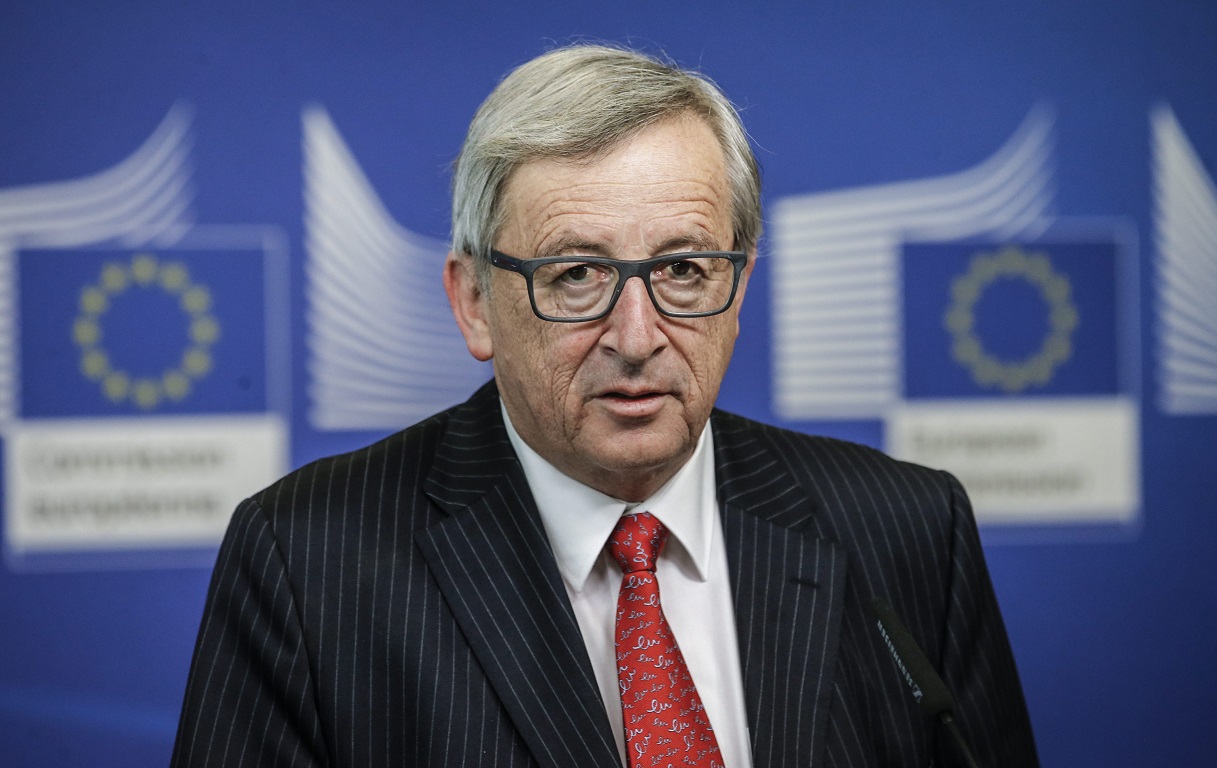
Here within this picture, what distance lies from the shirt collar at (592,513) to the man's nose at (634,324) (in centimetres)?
21

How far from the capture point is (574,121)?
1.37 m

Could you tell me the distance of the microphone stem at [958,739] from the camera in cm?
105

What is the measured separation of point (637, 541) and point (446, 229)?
130cm

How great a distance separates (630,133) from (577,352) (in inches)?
10.6

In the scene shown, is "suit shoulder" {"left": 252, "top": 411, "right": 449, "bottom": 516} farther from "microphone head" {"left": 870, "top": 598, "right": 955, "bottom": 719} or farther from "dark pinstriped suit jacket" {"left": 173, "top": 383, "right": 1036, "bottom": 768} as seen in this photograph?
"microphone head" {"left": 870, "top": 598, "right": 955, "bottom": 719}

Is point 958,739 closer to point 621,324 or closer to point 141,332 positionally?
point 621,324

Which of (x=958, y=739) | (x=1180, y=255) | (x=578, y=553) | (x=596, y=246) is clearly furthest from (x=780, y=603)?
(x=1180, y=255)

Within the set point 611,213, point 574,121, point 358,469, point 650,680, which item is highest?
point 574,121

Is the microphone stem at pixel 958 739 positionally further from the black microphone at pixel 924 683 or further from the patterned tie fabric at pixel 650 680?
the patterned tie fabric at pixel 650 680

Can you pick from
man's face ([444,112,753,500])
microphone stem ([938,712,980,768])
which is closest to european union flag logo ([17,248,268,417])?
man's face ([444,112,753,500])

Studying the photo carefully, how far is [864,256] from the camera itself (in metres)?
2.70

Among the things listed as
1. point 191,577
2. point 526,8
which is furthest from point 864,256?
point 191,577

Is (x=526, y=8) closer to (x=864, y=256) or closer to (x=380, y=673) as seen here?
(x=864, y=256)

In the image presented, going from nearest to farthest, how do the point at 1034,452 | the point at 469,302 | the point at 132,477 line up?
the point at 469,302
the point at 132,477
the point at 1034,452
